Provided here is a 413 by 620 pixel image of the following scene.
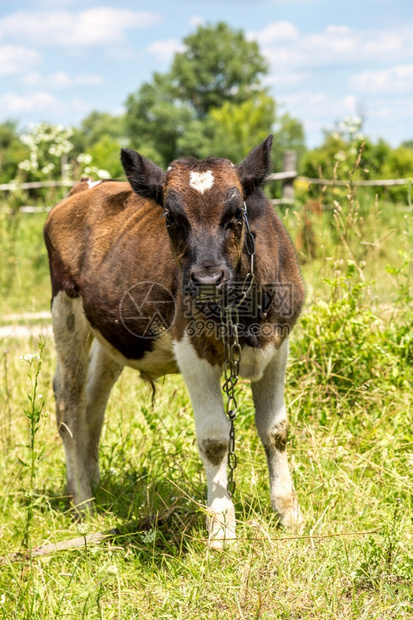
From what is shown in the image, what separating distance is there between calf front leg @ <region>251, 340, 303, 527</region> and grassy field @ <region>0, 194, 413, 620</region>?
12 cm

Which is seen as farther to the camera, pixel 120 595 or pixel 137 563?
pixel 137 563

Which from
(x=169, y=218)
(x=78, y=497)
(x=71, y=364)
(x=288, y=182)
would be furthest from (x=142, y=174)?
(x=288, y=182)

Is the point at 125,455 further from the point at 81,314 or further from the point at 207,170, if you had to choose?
the point at 207,170

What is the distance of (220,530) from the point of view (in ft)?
10.9

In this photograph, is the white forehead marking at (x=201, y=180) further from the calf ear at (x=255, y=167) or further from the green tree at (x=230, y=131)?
the green tree at (x=230, y=131)

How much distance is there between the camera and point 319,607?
2.68 m

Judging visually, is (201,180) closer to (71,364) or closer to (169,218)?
(169,218)

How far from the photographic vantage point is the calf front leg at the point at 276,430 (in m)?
3.57

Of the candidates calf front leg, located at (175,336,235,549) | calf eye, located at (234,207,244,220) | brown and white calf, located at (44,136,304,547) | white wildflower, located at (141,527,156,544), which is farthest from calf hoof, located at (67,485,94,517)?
calf eye, located at (234,207,244,220)

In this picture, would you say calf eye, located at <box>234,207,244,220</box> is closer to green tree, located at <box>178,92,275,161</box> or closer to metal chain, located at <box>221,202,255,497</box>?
metal chain, located at <box>221,202,255,497</box>

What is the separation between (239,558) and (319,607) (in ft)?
1.74

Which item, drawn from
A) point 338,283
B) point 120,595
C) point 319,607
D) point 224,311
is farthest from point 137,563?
point 338,283

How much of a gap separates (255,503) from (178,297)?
49.8 inches

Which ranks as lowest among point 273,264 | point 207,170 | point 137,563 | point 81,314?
point 137,563
